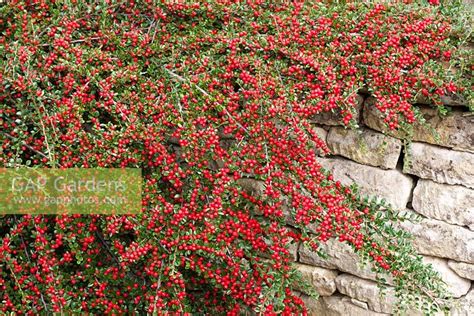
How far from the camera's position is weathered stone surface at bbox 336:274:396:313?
2.38 metres

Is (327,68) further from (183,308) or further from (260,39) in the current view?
(183,308)

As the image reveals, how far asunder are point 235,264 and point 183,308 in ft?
0.86

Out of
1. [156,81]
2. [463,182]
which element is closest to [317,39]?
[156,81]

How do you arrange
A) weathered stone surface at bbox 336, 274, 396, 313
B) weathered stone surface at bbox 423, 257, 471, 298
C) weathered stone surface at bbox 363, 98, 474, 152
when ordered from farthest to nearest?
weathered stone surface at bbox 336, 274, 396, 313 → weathered stone surface at bbox 423, 257, 471, 298 → weathered stone surface at bbox 363, 98, 474, 152

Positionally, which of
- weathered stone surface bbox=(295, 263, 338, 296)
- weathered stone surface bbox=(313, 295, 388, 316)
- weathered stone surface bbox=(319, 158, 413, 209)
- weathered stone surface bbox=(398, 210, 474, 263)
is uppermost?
weathered stone surface bbox=(319, 158, 413, 209)

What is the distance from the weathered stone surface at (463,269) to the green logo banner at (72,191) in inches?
47.7

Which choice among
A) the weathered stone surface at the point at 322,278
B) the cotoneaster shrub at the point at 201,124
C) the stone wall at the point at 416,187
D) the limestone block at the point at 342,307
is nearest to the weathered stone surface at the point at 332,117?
the stone wall at the point at 416,187

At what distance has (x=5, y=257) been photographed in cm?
203

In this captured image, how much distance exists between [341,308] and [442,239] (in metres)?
0.51

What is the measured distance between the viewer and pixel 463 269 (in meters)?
2.26

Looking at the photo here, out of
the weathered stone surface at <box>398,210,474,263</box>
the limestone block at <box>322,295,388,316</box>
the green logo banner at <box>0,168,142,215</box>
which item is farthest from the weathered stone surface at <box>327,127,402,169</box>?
the green logo banner at <box>0,168,142,215</box>

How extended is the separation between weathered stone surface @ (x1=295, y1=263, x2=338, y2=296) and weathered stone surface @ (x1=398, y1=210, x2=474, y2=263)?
37 cm

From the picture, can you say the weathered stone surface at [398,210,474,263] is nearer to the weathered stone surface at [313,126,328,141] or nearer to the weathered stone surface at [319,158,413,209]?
the weathered stone surface at [319,158,413,209]

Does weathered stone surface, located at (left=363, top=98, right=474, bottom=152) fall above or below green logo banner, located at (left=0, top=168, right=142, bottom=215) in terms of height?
above
